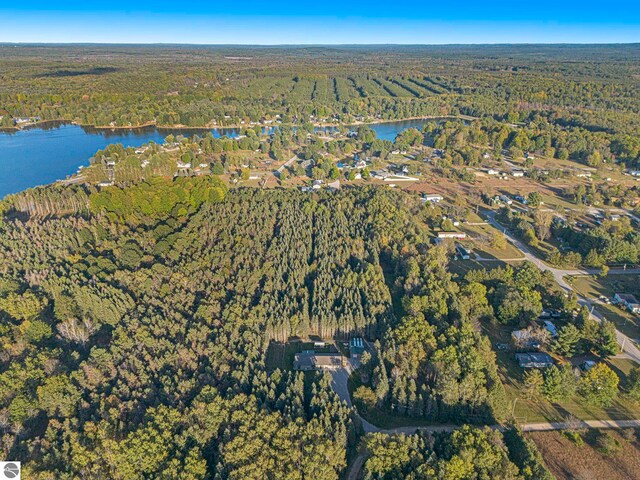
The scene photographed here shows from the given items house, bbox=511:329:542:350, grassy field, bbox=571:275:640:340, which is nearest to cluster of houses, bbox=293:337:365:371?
house, bbox=511:329:542:350

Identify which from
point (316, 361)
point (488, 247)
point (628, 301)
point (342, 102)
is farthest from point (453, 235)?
point (342, 102)

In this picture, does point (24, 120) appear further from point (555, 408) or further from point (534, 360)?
point (555, 408)

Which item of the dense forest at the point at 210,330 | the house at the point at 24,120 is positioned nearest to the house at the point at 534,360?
the dense forest at the point at 210,330

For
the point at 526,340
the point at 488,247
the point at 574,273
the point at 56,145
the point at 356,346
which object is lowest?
the point at 356,346

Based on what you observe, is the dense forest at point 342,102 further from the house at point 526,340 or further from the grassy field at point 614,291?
the house at point 526,340

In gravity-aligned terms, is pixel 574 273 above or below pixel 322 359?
above

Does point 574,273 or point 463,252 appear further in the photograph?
point 463,252

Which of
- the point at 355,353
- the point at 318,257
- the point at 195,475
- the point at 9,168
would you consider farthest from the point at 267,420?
the point at 9,168
